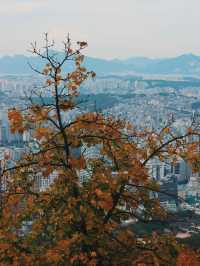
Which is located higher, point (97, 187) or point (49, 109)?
point (49, 109)

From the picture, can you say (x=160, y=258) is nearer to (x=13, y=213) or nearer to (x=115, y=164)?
(x=115, y=164)

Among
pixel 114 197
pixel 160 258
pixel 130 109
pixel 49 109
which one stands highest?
pixel 49 109

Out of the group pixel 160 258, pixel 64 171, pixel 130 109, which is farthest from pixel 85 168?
pixel 130 109

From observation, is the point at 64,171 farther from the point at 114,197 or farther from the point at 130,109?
the point at 130,109

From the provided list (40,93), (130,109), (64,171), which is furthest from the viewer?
(130,109)

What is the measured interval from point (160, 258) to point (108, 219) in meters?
0.36

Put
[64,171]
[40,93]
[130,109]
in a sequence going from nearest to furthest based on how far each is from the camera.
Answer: [40,93]
[64,171]
[130,109]

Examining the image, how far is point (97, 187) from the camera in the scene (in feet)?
10.7

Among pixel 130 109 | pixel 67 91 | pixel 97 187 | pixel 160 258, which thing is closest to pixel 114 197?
pixel 97 187

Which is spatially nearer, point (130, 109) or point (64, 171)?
point (64, 171)

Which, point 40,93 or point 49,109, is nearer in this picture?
point 40,93

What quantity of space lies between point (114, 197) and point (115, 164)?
218 mm

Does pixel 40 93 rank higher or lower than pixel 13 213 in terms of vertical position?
higher

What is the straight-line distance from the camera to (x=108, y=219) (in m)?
3.38
